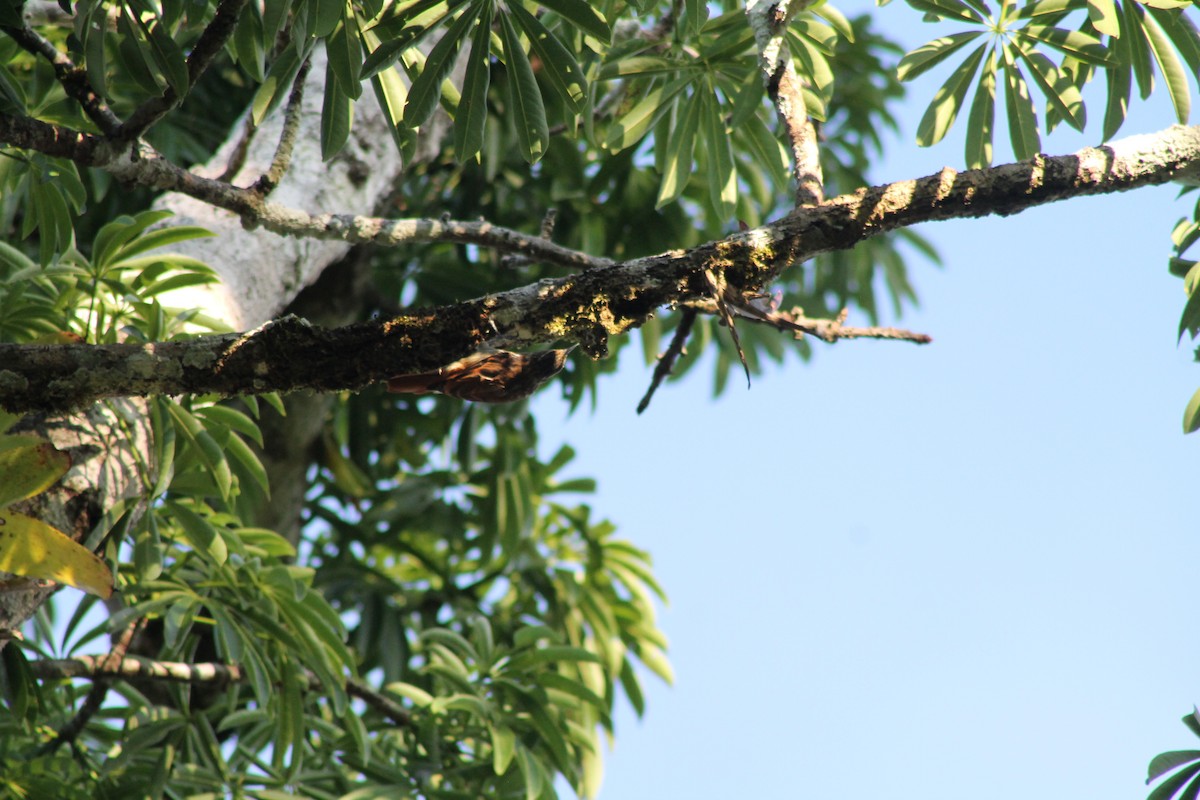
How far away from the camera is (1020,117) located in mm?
1596

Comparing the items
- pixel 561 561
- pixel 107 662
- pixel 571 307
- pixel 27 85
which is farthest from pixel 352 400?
pixel 571 307

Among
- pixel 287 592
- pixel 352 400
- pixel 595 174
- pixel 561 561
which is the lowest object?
pixel 287 592

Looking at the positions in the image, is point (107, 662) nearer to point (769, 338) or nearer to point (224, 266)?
point (224, 266)

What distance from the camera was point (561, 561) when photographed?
341cm

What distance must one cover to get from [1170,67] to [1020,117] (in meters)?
0.21

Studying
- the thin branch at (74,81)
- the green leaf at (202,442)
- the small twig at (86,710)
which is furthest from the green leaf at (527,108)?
the small twig at (86,710)

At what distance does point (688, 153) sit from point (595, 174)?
134cm

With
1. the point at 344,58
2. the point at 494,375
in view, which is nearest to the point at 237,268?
the point at 344,58

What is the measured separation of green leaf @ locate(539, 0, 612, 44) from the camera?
4.20ft

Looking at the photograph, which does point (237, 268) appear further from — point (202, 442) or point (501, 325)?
point (501, 325)

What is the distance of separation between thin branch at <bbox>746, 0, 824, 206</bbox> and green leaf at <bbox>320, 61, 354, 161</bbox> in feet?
1.84

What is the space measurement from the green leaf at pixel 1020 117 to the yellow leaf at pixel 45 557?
1.43 meters

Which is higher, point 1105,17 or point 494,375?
point 1105,17

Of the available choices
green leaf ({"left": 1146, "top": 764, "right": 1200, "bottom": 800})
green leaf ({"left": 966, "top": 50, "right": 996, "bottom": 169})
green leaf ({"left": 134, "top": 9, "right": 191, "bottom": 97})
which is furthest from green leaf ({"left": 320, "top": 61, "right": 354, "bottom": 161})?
green leaf ({"left": 1146, "top": 764, "right": 1200, "bottom": 800})
